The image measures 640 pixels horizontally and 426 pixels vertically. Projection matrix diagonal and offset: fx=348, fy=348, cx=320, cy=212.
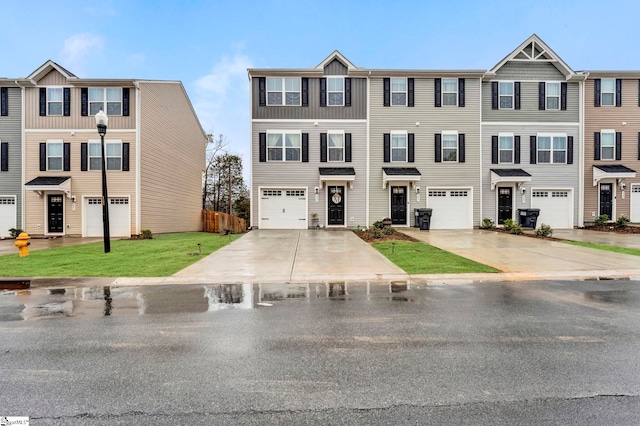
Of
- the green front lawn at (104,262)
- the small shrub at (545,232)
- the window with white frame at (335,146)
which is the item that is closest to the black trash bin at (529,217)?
the small shrub at (545,232)

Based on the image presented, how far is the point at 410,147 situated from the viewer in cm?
2086

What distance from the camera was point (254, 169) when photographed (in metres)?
20.3

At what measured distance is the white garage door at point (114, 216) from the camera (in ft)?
63.7

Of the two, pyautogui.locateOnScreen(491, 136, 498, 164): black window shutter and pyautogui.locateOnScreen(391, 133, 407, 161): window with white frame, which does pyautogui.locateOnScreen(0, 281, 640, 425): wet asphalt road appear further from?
pyautogui.locateOnScreen(491, 136, 498, 164): black window shutter

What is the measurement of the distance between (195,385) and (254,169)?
17.7 meters

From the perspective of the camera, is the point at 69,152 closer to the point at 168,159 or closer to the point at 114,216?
the point at 114,216

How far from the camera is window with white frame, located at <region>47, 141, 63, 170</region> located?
63.0ft

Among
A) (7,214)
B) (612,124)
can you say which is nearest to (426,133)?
(612,124)

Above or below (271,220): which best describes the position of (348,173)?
above

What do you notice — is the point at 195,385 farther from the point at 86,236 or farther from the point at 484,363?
the point at 86,236

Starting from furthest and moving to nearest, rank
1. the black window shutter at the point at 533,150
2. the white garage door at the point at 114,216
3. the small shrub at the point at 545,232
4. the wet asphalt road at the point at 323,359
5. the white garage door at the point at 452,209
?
the black window shutter at the point at 533,150
the white garage door at the point at 452,209
the white garage door at the point at 114,216
the small shrub at the point at 545,232
the wet asphalt road at the point at 323,359

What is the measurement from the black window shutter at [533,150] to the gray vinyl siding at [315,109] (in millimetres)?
10290

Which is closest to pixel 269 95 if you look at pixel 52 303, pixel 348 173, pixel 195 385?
pixel 348 173

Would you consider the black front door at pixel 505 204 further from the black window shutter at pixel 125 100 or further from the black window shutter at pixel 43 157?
the black window shutter at pixel 43 157
